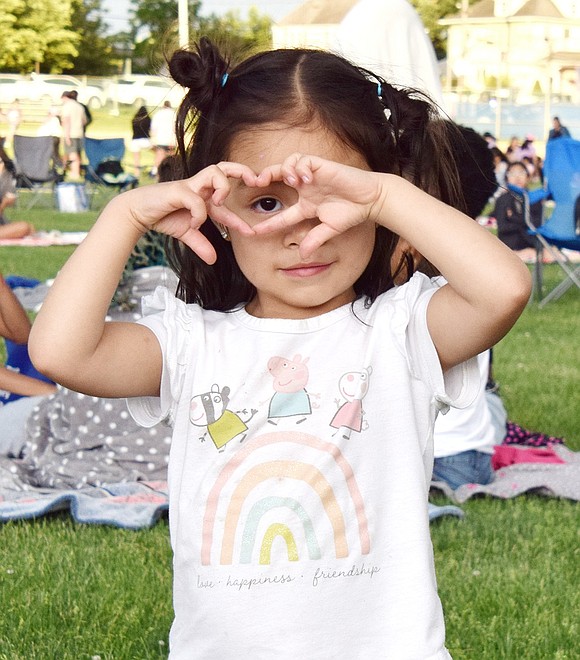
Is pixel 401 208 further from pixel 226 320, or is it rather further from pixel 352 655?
pixel 352 655

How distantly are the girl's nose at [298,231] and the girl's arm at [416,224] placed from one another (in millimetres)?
62

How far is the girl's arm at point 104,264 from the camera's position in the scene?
1.82 m

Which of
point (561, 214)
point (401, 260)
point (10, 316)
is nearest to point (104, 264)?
point (401, 260)

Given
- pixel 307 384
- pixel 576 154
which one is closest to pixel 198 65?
pixel 307 384

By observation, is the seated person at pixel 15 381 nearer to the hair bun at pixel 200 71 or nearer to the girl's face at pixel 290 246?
the hair bun at pixel 200 71

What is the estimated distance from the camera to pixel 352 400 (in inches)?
75.0

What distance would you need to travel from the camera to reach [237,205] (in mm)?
1958

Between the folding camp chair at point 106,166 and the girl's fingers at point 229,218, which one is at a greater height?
the girl's fingers at point 229,218

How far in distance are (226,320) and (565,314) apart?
743 centimetres

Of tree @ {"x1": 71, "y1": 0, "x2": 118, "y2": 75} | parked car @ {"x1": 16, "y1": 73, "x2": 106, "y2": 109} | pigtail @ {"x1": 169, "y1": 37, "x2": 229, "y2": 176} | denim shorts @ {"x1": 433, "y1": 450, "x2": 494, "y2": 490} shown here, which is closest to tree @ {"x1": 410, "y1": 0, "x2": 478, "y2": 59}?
tree @ {"x1": 71, "y1": 0, "x2": 118, "y2": 75}

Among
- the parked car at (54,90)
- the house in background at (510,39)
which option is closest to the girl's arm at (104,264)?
the parked car at (54,90)

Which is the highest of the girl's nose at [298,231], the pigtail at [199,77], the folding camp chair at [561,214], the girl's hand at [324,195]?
the pigtail at [199,77]

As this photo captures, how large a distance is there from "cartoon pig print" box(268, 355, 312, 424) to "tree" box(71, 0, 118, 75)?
58.0 metres

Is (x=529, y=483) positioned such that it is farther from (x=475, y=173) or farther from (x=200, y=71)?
(x=200, y=71)
